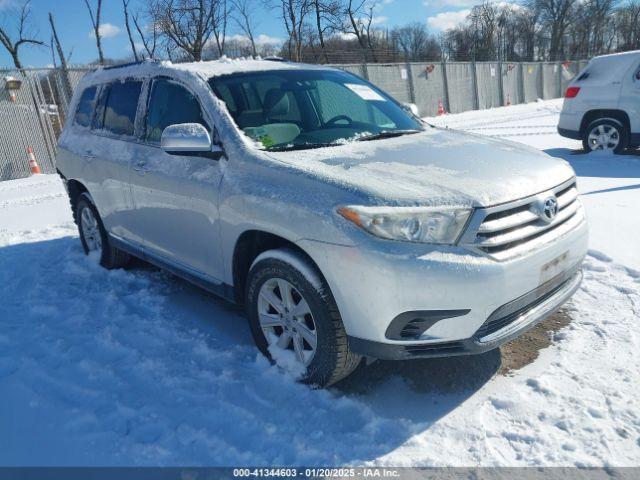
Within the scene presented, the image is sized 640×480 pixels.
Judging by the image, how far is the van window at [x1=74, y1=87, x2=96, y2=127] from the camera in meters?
4.67

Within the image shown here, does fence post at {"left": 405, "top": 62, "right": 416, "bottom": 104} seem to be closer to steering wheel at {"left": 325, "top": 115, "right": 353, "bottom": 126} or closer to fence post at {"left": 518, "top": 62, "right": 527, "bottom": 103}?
fence post at {"left": 518, "top": 62, "right": 527, "bottom": 103}

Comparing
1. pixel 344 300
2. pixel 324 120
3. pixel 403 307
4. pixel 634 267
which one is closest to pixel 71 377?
pixel 344 300

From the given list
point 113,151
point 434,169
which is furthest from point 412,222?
point 113,151

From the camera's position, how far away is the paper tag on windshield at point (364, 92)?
12.8 feet

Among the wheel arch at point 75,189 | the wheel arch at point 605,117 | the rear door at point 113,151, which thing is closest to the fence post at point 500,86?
the wheel arch at point 605,117

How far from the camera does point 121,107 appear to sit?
4.14m

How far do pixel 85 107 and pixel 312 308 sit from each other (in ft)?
11.7

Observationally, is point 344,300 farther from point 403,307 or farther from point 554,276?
point 554,276

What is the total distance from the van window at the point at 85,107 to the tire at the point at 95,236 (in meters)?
0.70

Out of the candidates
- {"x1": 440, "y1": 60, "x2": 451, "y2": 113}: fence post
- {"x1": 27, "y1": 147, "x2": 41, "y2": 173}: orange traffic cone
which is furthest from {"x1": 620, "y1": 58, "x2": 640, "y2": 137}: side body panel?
{"x1": 440, "y1": 60, "x2": 451, "y2": 113}: fence post

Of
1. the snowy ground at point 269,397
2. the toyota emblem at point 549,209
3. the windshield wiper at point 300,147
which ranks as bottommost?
the snowy ground at point 269,397

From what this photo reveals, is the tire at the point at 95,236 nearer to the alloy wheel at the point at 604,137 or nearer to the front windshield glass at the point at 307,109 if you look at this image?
the front windshield glass at the point at 307,109

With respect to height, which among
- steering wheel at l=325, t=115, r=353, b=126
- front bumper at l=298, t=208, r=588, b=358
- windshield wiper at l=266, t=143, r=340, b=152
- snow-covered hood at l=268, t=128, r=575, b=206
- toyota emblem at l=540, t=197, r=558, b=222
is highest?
steering wheel at l=325, t=115, r=353, b=126

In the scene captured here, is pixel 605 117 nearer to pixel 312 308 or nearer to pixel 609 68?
pixel 609 68
